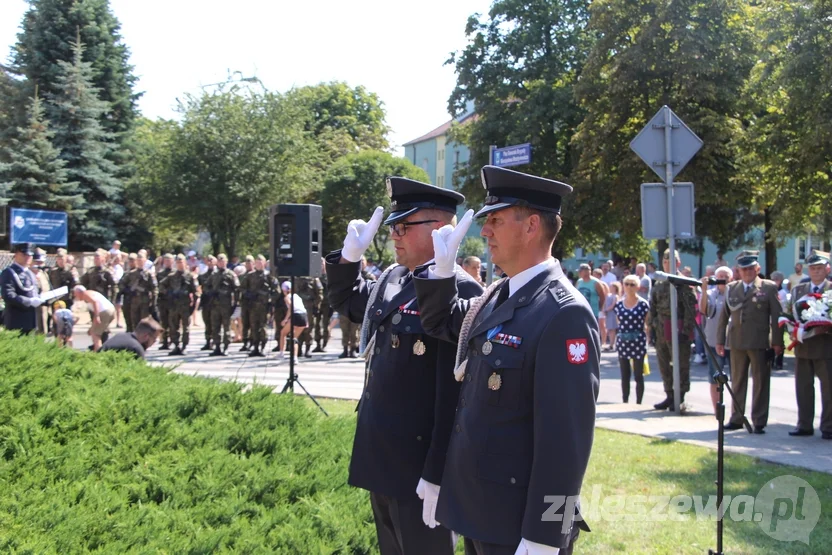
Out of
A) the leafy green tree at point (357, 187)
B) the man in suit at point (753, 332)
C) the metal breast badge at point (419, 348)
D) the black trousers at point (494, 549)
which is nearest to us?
the black trousers at point (494, 549)

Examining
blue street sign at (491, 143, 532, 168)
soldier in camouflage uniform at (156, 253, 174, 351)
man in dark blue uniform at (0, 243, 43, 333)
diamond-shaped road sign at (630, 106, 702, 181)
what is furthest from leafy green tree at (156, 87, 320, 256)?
diamond-shaped road sign at (630, 106, 702, 181)

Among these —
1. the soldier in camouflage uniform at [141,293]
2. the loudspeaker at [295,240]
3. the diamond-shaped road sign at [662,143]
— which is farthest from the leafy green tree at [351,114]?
the diamond-shaped road sign at [662,143]

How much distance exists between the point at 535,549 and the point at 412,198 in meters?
1.74

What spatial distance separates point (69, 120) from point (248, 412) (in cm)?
3265

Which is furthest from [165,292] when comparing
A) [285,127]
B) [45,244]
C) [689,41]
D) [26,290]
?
[285,127]

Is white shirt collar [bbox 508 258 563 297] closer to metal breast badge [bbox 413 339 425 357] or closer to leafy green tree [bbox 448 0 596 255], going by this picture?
metal breast badge [bbox 413 339 425 357]

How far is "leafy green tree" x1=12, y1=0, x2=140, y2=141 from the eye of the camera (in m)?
35.6

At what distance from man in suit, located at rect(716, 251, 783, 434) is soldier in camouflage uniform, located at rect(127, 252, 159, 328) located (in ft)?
42.8

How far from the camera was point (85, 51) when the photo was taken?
3684cm

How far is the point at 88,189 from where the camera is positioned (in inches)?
1387

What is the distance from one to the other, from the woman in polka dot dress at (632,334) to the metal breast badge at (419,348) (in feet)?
28.0

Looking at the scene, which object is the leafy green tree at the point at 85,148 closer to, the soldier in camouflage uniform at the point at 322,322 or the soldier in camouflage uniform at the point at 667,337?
the soldier in camouflage uniform at the point at 322,322

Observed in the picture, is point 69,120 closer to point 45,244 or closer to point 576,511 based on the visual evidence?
point 45,244

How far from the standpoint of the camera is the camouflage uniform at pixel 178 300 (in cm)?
1856
